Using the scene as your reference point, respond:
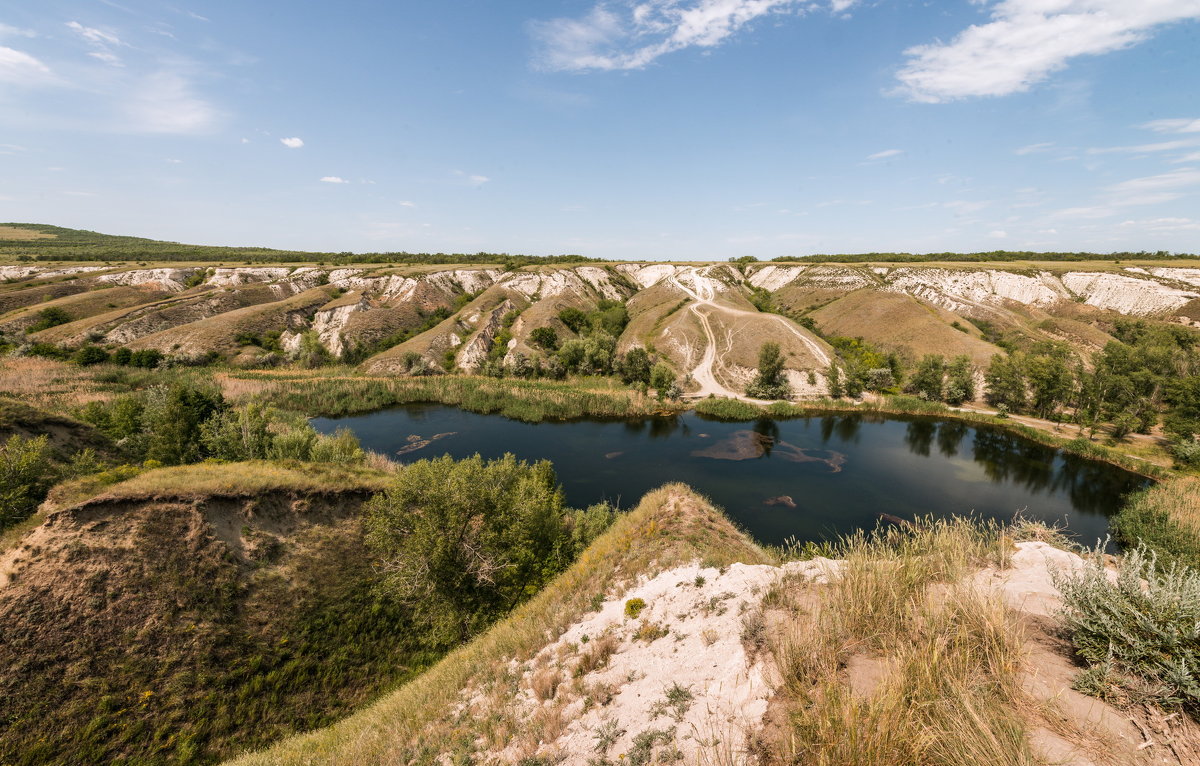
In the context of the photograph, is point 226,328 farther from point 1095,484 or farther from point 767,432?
point 1095,484

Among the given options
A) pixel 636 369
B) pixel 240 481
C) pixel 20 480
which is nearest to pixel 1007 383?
pixel 636 369

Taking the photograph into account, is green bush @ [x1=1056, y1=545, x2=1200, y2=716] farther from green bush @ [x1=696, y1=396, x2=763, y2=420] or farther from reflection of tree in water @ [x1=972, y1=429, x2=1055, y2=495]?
green bush @ [x1=696, y1=396, x2=763, y2=420]

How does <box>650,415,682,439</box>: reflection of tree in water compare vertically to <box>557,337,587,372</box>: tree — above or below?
below

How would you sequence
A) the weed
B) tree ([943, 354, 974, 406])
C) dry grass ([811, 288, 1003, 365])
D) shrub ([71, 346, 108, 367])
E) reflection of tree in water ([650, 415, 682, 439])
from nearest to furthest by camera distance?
1. the weed
2. reflection of tree in water ([650, 415, 682, 439])
3. tree ([943, 354, 974, 406])
4. shrub ([71, 346, 108, 367])
5. dry grass ([811, 288, 1003, 365])

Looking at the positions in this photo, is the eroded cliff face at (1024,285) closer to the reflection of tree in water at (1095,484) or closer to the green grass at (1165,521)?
the reflection of tree in water at (1095,484)

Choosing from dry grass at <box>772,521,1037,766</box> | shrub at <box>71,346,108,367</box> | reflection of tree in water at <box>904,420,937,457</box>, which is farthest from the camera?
shrub at <box>71,346,108,367</box>


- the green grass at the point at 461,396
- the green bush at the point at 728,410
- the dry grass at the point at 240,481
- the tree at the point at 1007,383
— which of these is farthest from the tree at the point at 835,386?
the dry grass at the point at 240,481

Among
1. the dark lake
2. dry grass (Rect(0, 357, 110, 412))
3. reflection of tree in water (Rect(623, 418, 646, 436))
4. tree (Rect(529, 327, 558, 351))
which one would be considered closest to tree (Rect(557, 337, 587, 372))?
tree (Rect(529, 327, 558, 351))

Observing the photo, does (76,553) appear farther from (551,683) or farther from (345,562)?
(551,683)
